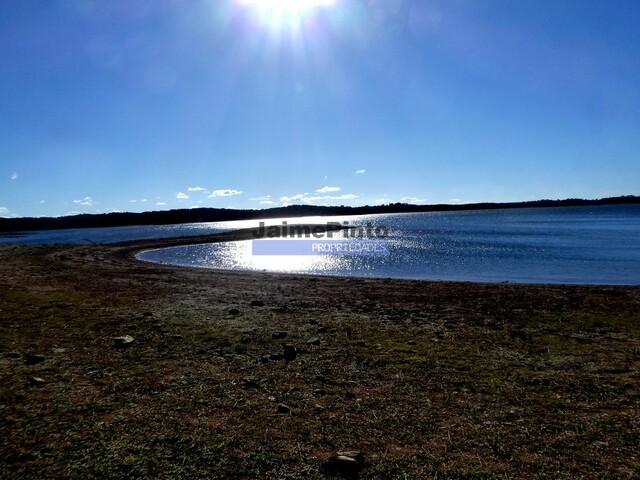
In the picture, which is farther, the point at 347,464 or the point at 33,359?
the point at 33,359

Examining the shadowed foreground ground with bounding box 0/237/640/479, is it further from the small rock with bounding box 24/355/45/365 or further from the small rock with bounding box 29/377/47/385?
the small rock with bounding box 29/377/47/385

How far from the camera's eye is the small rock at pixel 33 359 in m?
8.24

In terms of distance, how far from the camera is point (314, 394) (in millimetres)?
7363

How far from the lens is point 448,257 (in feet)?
149

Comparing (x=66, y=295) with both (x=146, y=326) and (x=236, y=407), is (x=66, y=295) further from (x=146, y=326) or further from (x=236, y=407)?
(x=236, y=407)

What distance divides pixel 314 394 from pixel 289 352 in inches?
91.3

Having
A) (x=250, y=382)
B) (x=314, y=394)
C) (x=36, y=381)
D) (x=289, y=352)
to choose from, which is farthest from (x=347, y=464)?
(x=36, y=381)

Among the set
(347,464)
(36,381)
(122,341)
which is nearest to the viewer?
(347,464)

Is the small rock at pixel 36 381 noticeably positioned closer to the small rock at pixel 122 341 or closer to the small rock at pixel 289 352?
the small rock at pixel 122 341

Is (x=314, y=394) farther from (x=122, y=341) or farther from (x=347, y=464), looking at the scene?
(x=122, y=341)

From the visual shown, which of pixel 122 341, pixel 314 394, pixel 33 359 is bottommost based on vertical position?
pixel 314 394

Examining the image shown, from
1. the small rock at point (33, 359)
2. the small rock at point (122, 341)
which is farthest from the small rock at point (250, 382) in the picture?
the small rock at point (33, 359)

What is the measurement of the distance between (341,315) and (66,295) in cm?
1283

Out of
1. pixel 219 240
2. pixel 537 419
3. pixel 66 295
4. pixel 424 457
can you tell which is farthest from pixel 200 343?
pixel 219 240
